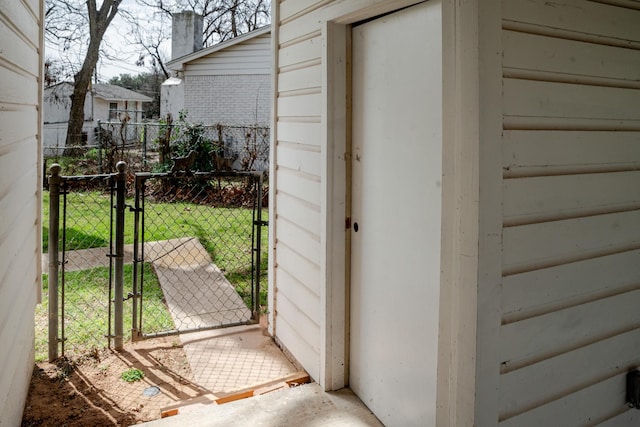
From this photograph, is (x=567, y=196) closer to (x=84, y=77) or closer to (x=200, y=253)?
(x=200, y=253)

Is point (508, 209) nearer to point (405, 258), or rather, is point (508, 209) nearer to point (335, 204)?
point (405, 258)

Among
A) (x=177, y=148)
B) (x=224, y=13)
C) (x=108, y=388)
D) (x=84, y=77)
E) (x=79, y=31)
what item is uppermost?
(x=224, y=13)

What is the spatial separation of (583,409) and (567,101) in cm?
124

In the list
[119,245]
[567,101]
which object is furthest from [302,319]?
[567,101]

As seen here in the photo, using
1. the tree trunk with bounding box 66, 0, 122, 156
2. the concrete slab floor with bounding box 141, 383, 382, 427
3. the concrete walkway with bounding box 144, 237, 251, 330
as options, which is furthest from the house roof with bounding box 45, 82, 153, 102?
the concrete slab floor with bounding box 141, 383, 382, 427

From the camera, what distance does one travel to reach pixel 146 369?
3.24 meters

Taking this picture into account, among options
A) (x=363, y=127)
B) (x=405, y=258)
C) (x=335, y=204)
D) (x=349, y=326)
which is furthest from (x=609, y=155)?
(x=349, y=326)

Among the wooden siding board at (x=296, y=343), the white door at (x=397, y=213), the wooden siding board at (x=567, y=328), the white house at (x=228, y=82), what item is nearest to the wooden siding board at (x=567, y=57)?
the white door at (x=397, y=213)

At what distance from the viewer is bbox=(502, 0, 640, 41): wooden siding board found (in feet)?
5.65

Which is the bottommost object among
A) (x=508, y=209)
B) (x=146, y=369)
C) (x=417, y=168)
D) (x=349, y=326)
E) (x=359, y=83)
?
(x=146, y=369)

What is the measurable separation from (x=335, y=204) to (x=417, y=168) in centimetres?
66

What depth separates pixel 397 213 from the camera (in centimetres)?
222

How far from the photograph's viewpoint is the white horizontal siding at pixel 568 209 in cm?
176

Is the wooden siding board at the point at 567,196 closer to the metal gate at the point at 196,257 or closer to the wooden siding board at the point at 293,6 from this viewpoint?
the wooden siding board at the point at 293,6
